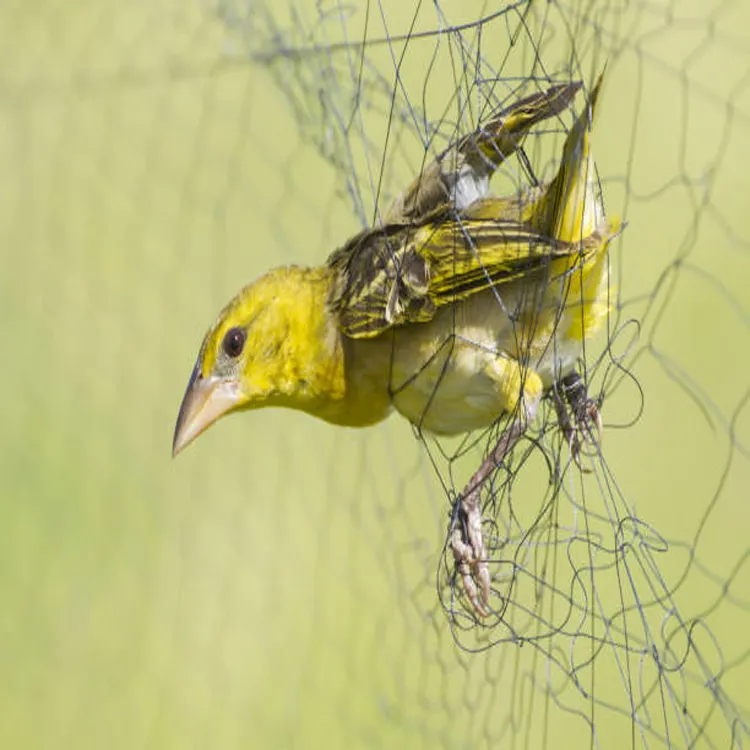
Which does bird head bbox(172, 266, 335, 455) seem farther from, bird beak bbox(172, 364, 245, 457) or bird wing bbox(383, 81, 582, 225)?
bird wing bbox(383, 81, 582, 225)

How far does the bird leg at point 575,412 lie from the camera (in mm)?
1695

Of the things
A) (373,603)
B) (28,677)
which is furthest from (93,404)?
(373,603)

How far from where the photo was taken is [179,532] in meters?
3.39

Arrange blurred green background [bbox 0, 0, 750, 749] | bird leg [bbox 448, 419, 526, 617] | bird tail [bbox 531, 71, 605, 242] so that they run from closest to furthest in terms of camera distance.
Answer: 1. bird tail [bbox 531, 71, 605, 242]
2. bird leg [bbox 448, 419, 526, 617]
3. blurred green background [bbox 0, 0, 750, 749]

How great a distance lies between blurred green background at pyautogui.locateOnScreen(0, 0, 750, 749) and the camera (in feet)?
8.71

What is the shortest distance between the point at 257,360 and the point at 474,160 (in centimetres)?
42

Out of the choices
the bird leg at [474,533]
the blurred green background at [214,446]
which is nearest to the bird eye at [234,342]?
the bird leg at [474,533]

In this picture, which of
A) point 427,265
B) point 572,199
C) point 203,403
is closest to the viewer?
point 572,199

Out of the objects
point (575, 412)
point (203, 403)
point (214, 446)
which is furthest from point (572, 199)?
point (214, 446)

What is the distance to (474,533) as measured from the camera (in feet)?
5.14

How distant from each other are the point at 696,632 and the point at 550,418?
1125mm

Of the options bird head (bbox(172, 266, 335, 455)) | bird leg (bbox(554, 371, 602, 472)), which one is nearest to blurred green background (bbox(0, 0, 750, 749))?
bird leg (bbox(554, 371, 602, 472))

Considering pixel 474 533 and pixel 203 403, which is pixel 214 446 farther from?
pixel 474 533

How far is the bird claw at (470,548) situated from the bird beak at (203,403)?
38 centimetres
